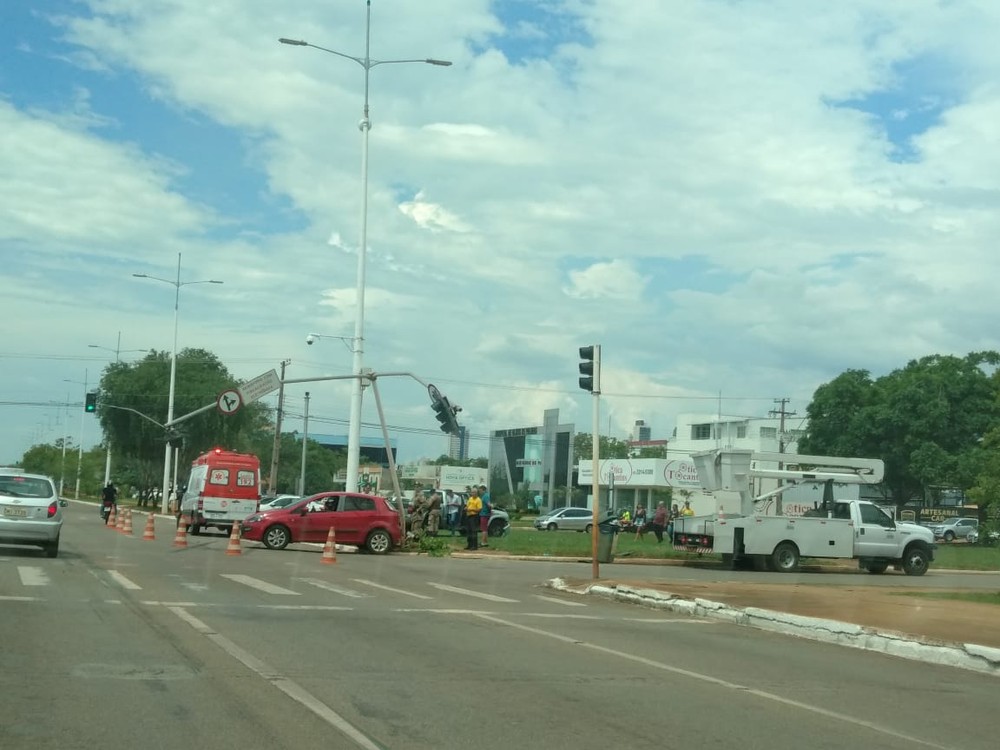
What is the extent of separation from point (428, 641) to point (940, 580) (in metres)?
19.7

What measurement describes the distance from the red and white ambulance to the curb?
20.4m

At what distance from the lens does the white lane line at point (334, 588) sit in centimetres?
1743

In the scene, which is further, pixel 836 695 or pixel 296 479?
pixel 296 479

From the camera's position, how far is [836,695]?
987cm

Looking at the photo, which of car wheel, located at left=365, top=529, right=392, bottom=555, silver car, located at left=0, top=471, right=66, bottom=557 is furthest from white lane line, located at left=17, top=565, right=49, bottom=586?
car wheel, located at left=365, top=529, right=392, bottom=555

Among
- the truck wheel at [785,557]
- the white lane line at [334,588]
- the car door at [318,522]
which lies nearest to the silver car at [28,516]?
the white lane line at [334,588]

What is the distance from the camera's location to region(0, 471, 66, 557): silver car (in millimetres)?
21562

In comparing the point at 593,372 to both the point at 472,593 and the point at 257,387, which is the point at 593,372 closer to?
the point at 472,593

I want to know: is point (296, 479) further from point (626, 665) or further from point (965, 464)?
point (626, 665)

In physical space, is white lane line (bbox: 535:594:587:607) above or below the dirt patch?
below

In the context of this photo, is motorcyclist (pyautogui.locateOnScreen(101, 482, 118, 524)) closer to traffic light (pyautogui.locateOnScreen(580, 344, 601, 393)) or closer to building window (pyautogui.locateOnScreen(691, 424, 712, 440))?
traffic light (pyautogui.locateOnScreen(580, 344, 601, 393))

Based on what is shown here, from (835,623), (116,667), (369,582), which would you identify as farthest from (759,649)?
(369,582)

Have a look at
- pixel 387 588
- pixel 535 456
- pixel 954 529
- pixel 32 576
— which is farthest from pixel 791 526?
pixel 535 456

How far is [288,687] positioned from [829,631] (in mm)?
7848
